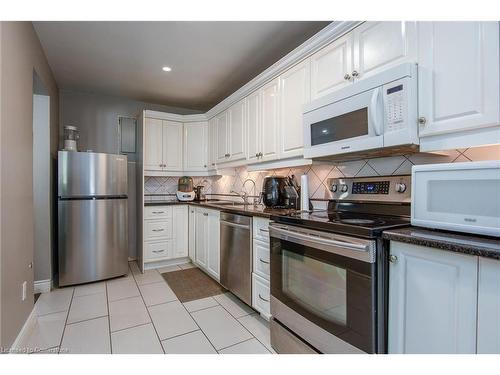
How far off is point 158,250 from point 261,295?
6.32ft

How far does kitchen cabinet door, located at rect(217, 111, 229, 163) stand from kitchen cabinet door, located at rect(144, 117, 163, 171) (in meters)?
0.89

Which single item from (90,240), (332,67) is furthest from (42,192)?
(332,67)

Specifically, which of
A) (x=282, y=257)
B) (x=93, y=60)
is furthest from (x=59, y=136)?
(x=282, y=257)

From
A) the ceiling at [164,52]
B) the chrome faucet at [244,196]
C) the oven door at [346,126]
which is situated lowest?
the chrome faucet at [244,196]

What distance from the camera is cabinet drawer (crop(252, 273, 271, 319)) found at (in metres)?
1.95

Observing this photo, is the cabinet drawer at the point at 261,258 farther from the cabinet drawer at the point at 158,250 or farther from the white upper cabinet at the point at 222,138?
the cabinet drawer at the point at 158,250

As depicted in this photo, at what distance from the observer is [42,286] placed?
262cm

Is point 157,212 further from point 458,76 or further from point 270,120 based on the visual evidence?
point 458,76

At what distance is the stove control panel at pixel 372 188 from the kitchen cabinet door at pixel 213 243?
1.29 metres

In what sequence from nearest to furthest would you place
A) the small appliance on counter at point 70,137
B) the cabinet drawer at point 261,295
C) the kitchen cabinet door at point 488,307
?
the kitchen cabinet door at point 488,307 < the cabinet drawer at point 261,295 < the small appliance on counter at point 70,137

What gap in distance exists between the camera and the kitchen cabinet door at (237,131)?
2869 millimetres

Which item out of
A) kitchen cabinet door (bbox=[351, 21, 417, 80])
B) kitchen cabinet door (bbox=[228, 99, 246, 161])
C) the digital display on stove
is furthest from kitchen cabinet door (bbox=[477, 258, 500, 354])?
kitchen cabinet door (bbox=[228, 99, 246, 161])

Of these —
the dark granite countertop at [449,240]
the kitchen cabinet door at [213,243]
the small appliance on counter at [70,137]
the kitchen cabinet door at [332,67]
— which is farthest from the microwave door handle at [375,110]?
the small appliance on counter at [70,137]

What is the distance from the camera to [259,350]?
1675 millimetres
